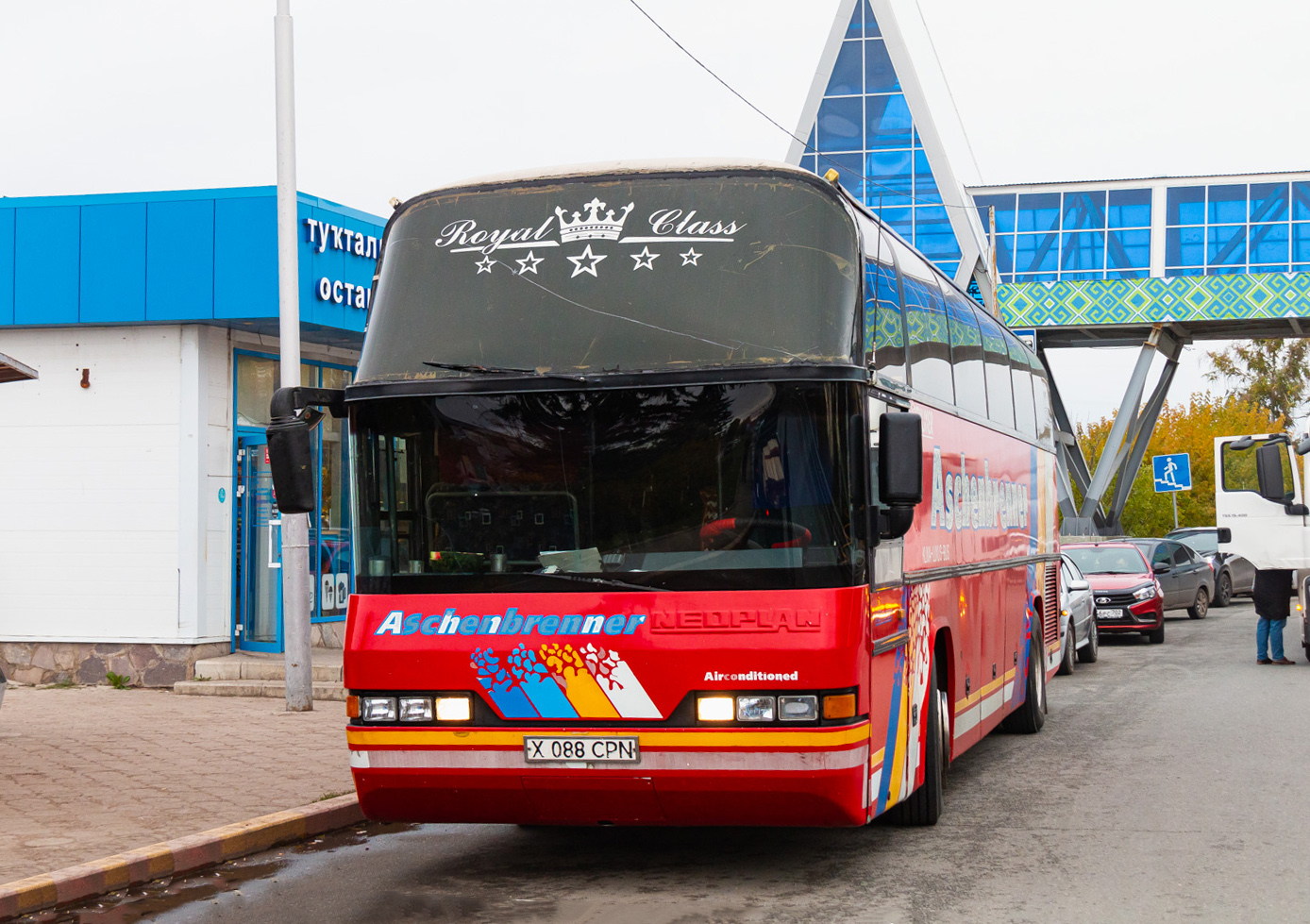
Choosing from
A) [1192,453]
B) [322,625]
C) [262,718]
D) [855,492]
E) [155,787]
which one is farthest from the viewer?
[1192,453]

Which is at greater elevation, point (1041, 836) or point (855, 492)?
point (855, 492)

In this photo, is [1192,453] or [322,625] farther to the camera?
[1192,453]

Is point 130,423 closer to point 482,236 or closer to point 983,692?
point 983,692

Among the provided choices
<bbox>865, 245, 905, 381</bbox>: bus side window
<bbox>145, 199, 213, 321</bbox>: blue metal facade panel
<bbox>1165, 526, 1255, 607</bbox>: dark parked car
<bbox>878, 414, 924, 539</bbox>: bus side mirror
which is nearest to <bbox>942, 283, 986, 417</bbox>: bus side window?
<bbox>865, 245, 905, 381</bbox>: bus side window

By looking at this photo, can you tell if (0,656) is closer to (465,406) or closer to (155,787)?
(155,787)

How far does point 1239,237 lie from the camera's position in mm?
44094

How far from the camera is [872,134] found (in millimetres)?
46750

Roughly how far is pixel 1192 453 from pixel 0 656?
179ft

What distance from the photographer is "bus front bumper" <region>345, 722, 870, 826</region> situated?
6.57m

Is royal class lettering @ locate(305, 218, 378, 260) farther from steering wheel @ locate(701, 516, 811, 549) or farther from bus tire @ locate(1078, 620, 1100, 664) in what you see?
steering wheel @ locate(701, 516, 811, 549)

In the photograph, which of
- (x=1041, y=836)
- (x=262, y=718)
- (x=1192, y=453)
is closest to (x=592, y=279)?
(x=1041, y=836)

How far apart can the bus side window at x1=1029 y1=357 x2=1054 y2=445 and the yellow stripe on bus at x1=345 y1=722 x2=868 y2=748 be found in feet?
27.4

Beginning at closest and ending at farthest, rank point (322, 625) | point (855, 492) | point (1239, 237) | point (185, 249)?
point (855, 492) → point (185, 249) → point (322, 625) → point (1239, 237)

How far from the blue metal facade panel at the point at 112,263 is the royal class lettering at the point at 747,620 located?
10514 mm
